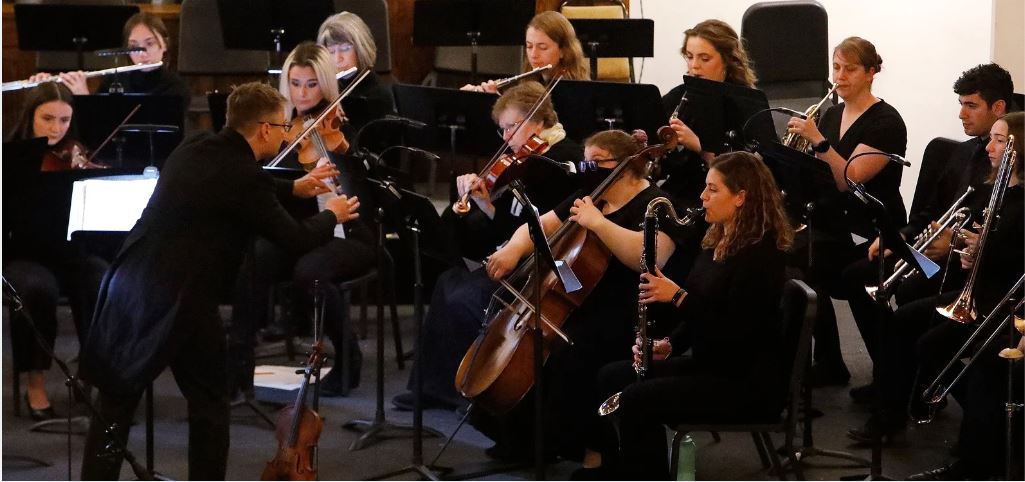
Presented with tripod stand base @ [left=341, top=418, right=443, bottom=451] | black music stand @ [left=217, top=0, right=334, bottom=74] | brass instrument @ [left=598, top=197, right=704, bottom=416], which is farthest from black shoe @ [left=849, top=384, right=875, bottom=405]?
black music stand @ [left=217, top=0, right=334, bottom=74]

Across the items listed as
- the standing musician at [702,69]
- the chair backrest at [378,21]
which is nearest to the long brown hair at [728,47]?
the standing musician at [702,69]

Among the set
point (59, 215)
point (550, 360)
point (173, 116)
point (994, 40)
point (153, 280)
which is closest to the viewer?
point (153, 280)

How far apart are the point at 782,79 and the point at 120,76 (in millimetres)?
3309

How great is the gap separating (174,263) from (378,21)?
3.54m

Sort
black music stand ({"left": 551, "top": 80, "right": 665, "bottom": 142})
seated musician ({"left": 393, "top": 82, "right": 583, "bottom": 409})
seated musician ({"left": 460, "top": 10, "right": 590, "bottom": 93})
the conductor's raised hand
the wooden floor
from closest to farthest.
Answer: the conductor's raised hand < the wooden floor < seated musician ({"left": 393, "top": 82, "right": 583, "bottom": 409}) < black music stand ({"left": 551, "top": 80, "right": 665, "bottom": 142}) < seated musician ({"left": 460, "top": 10, "right": 590, "bottom": 93})

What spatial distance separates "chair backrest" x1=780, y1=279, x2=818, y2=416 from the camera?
3.70 metres

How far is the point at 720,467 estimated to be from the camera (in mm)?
4375

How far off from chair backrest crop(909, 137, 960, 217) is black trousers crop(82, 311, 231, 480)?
2696mm

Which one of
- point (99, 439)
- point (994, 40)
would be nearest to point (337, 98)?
point (99, 439)

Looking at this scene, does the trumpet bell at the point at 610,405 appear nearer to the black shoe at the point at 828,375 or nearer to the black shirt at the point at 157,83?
the black shoe at the point at 828,375

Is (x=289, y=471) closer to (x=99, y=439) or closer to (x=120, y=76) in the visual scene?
(x=99, y=439)

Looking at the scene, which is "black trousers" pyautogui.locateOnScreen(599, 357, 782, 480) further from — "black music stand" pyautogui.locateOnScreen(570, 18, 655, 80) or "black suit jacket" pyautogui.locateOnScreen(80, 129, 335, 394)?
"black music stand" pyautogui.locateOnScreen(570, 18, 655, 80)

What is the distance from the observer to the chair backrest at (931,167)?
4992 mm

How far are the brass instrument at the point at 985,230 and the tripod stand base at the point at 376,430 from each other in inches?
71.4
